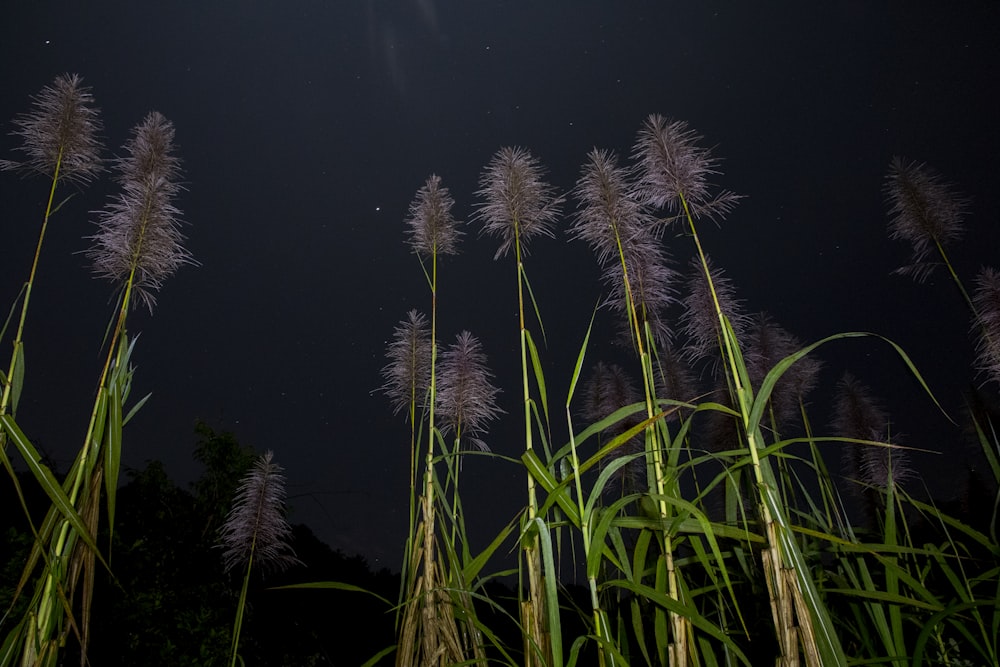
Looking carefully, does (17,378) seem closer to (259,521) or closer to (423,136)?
(259,521)

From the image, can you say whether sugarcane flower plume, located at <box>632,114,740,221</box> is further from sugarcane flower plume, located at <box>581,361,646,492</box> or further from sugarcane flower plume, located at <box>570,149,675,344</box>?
sugarcane flower plume, located at <box>581,361,646,492</box>

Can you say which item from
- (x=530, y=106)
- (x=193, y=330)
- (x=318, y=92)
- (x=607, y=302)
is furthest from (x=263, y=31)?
(x=607, y=302)

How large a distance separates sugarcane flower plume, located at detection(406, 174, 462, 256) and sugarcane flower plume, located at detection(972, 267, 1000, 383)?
7.38 feet

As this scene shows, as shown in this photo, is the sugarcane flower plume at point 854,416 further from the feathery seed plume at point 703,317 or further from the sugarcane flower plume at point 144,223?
the sugarcane flower plume at point 144,223

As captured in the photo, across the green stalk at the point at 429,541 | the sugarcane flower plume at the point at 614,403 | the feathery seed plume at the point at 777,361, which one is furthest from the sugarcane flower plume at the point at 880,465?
the green stalk at the point at 429,541

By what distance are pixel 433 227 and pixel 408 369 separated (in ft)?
2.19

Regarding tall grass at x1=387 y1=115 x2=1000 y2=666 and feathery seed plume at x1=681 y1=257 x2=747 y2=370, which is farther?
feathery seed plume at x1=681 y1=257 x2=747 y2=370

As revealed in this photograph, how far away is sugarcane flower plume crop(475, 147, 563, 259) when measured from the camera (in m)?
2.00

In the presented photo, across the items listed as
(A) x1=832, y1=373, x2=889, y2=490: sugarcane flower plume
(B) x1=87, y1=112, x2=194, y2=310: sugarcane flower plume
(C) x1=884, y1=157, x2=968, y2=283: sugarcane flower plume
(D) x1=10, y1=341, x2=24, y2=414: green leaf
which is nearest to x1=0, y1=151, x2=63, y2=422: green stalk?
(D) x1=10, y1=341, x2=24, y2=414: green leaf

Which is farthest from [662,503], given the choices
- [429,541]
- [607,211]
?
[607,211]

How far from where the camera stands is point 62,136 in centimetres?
188

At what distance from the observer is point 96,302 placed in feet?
45.4

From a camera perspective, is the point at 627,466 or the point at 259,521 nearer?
the point at 259,521

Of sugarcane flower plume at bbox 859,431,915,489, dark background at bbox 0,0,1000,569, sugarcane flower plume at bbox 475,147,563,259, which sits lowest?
sugarcane flower plume at bbox 859,431,915,489
